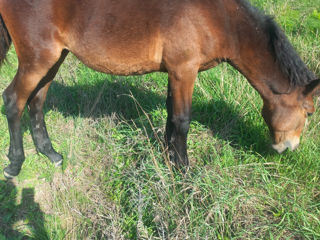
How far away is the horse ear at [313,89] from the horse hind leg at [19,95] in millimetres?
2273

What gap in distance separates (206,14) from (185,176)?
1378mm

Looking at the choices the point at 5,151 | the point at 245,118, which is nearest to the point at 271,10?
the point at 245,118

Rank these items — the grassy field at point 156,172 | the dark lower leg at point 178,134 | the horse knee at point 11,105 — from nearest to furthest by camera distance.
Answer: the grassy field at point 156,172 → the dark lower leg at point 178,134 → the horse knee at point 11,105

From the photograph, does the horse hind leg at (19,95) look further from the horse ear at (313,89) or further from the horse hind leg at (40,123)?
the horse ear at (313,89)

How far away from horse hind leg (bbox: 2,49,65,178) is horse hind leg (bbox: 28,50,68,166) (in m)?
0.27

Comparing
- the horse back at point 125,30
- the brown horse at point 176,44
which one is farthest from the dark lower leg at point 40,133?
the horse back at point 125,30

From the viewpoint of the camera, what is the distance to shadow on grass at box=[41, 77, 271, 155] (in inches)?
145

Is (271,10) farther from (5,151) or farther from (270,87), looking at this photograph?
(5,151)

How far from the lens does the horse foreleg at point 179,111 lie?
9.63 feet

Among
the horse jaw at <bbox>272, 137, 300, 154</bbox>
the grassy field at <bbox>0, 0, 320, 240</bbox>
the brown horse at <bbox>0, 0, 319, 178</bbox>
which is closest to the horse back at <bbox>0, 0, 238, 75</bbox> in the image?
the brown horse at <bbox>0, 0, 319, 178</bbox>

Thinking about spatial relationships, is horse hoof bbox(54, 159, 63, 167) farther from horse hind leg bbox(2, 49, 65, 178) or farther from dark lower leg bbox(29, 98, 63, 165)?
horse hind leg bbox(2, 49, 65, 178)

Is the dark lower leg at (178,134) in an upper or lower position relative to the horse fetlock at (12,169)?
upper

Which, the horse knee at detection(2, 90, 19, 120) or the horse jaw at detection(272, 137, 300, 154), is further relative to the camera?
the horse knee at detection(2, 90, 19, 120)

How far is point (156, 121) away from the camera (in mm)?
3850
